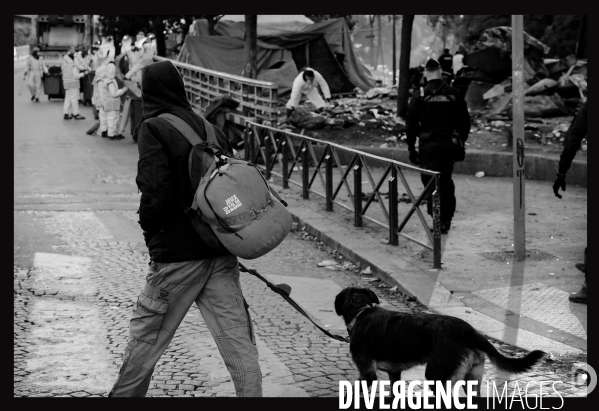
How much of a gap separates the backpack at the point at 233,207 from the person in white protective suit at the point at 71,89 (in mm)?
21685

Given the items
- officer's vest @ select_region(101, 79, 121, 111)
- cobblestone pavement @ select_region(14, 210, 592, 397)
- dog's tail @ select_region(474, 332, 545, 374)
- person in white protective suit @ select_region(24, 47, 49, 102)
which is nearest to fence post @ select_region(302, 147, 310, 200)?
cobblestone pavement @ select_region(14, 210, 592, 397)

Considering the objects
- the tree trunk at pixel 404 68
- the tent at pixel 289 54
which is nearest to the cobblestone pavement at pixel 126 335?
the tree trunk at pixel 404 68

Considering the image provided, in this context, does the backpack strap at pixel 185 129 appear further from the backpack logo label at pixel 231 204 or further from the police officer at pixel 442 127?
the police officer at pixel 442 127

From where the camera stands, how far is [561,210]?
11.1m

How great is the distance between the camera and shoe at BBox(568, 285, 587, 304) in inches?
281

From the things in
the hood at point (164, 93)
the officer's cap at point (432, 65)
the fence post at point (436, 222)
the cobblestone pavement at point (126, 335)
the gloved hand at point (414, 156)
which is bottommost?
the cobblestone pavement at point (126, 335)

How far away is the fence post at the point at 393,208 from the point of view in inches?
362

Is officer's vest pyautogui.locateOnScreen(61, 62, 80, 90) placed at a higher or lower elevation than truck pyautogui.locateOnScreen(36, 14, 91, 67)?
lower

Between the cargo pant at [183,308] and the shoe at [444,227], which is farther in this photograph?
the shoe at [444,227]

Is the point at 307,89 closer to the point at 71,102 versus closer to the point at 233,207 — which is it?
the point at 71,102

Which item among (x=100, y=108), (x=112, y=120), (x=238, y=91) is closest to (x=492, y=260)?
(x=238, y=91)

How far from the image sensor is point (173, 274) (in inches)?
171

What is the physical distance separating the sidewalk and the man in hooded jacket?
263cm

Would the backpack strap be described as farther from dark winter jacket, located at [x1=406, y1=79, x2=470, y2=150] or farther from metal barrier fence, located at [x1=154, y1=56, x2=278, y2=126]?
metal barrier fence, located at [x1=154, y1=56, x2=278, y2=126]
